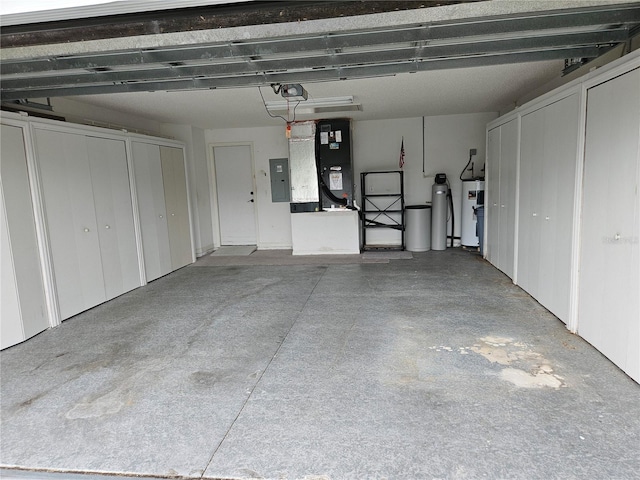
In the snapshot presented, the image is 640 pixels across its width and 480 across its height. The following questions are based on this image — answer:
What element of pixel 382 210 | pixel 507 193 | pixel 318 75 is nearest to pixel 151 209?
pixel 318 75

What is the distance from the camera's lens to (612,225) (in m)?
2.60

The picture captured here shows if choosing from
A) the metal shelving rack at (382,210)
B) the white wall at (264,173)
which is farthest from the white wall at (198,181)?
the metal shelving rack at (382,210)

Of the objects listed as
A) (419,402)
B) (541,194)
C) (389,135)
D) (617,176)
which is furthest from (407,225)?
(419,402)

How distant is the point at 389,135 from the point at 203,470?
6.25 meters

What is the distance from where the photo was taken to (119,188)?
473 cm

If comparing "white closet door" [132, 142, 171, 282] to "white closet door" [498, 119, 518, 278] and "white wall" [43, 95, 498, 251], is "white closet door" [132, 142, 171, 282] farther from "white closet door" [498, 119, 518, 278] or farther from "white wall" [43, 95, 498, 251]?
"white closet door" [498, 119, 518, 278]

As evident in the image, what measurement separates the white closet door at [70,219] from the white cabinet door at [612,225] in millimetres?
4786

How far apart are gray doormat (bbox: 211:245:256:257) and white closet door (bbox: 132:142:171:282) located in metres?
1.42

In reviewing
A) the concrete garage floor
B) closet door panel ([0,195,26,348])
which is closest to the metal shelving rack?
the concrete garage floor

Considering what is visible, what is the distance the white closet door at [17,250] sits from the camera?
3271 millimetres

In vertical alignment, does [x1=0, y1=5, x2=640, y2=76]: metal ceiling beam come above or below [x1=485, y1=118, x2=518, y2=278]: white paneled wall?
above

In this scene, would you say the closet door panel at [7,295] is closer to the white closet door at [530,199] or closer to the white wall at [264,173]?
the white wall at [264,173]

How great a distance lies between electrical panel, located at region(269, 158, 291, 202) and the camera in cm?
733

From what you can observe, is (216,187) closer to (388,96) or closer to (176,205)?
(176,205)
